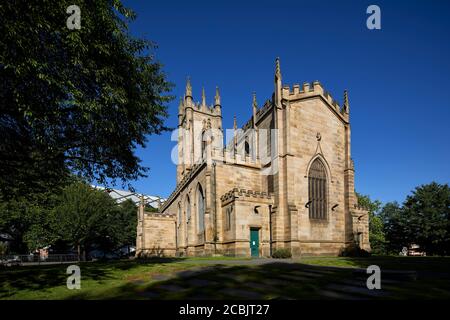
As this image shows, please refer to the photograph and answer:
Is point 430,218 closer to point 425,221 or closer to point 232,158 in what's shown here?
point 425,221

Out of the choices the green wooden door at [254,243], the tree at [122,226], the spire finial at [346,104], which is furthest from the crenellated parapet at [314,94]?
the tree at [122,226]

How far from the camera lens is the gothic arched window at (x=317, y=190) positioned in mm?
30781

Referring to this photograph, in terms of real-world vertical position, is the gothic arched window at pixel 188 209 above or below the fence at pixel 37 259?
above

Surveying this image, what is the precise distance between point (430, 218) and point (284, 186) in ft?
97.1

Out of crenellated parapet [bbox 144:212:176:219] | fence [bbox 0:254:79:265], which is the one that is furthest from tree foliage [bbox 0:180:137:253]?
crenellated parapet [bbox 144:212:176:219]

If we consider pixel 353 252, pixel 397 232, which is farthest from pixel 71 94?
pixel 397 232

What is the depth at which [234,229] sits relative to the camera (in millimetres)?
26891

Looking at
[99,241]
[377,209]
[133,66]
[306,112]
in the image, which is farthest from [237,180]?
[377,209]

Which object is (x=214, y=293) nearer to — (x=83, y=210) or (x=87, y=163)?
(x=87, y=163)

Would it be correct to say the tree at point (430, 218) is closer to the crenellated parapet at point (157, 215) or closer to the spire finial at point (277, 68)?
the spire finial at point (277, 68)

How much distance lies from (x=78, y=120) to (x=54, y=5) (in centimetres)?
453

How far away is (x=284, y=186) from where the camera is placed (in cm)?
2873

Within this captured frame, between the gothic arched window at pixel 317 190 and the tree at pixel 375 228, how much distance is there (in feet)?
101

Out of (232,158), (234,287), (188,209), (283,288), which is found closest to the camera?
(283,288)
